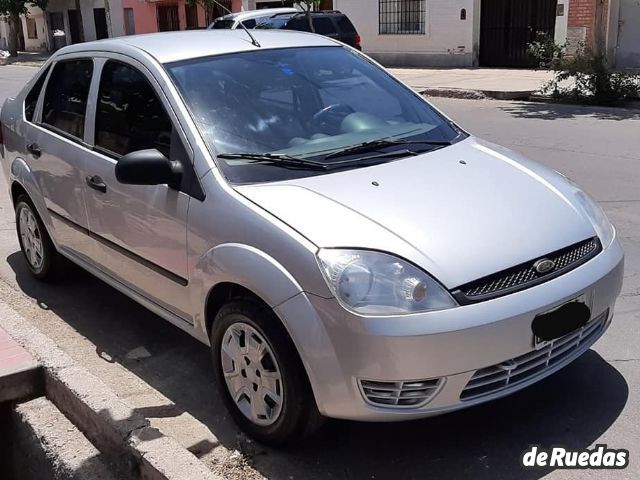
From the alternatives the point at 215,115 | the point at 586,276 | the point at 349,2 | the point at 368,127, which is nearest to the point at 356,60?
the point at 368,127

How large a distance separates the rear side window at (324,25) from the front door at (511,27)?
5.56 m

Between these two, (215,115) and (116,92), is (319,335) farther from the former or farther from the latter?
(116,92)

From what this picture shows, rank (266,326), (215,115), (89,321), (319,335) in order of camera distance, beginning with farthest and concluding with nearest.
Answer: (89,321), (215,115), (266,326), (319,335)

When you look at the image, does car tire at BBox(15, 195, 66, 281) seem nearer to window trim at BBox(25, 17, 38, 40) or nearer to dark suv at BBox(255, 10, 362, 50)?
dark suv at BBox(255, 10, 362, 50)

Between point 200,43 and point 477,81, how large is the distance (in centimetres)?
1459

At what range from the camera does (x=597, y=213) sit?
12.0 ft

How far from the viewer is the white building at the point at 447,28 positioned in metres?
20.7

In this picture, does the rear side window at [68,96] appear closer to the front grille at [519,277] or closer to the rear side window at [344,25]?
the front grille at [519,277]

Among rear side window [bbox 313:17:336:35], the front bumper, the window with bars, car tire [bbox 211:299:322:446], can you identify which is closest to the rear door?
car tire [bbox 211:299:322:446]

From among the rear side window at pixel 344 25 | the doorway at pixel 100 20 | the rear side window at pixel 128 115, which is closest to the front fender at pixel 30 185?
the rear side window at pixel 128 115

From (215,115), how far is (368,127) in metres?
0.83

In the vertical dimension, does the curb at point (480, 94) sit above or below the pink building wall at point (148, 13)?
below

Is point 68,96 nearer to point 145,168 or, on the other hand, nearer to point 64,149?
point 64,149

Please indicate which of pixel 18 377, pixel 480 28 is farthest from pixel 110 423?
pixel 480 28
